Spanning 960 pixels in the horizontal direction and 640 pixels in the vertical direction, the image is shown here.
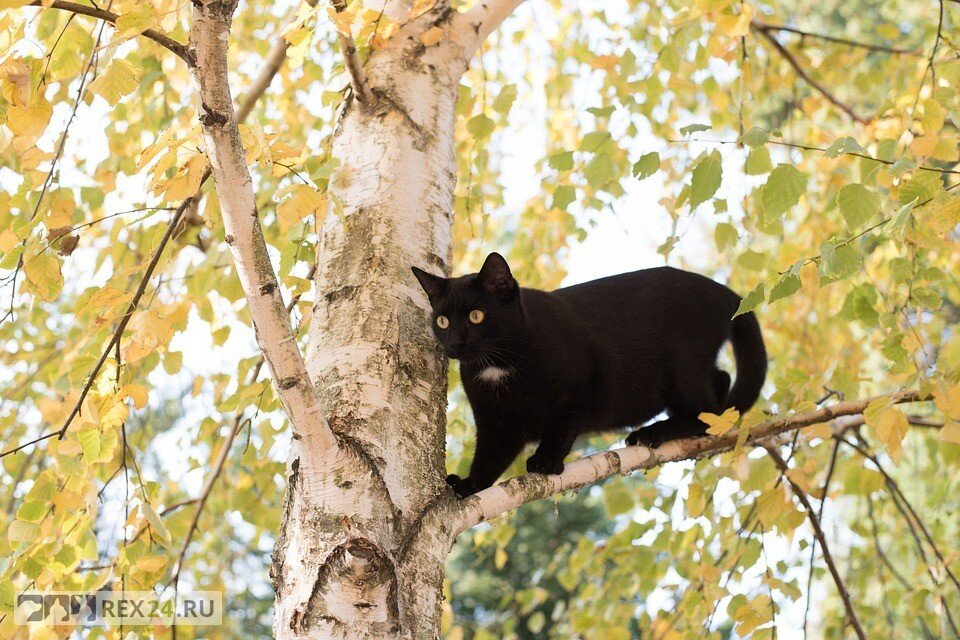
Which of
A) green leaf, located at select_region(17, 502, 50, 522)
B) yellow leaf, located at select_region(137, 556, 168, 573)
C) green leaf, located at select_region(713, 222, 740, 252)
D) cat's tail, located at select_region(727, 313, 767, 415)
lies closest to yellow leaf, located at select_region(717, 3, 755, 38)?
green leaf, located at select_region(713, 222, 740, 252)

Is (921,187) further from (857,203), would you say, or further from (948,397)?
(948,397)

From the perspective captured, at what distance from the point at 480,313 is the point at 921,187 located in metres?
1.15

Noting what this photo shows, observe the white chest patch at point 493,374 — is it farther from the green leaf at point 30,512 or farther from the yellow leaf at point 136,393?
the green leaf at point 30,512

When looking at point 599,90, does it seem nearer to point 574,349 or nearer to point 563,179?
point 563,179

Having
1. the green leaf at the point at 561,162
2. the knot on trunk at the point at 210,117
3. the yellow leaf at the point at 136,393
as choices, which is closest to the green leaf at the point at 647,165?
the green leaf at the point at 561,162

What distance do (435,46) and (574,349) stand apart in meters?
0.93

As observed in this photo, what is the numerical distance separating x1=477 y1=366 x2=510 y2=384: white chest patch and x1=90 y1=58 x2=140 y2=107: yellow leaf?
1.27m

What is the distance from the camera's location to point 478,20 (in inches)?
83.9

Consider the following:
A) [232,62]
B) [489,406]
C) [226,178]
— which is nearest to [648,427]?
[489,406]

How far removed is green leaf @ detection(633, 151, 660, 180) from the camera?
1.85 meters

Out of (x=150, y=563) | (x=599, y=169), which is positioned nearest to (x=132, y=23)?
(x=150, y=563)

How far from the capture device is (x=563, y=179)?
2.93 metres

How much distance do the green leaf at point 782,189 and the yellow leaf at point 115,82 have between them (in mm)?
1234

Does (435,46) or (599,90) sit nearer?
(435,46)
